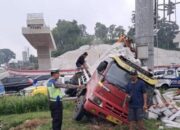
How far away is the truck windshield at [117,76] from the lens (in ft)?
40.4

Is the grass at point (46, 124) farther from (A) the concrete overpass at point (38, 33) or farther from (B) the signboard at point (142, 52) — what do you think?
(A) the concrete overpass at point (38, 33)

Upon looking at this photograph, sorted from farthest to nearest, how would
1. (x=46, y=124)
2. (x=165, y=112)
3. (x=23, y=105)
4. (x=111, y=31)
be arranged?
(x=111, y=31) < (x=23, y=105) < (x=165, y=112) < (x=46, y=124)

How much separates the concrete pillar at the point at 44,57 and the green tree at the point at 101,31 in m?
63.9

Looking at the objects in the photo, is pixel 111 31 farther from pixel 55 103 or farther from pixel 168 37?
Result: pixel 55 103

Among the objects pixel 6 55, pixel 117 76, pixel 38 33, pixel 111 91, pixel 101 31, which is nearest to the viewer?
pixel 111 91

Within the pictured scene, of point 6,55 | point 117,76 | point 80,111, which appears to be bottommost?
point 6,55

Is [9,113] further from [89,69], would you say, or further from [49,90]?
[49,90]

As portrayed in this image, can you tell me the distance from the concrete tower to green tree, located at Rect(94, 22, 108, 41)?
363 feet

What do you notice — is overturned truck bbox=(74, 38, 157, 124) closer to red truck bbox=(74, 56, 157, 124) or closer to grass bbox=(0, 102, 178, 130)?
red truck bbox=(74, 56, 157, 124)

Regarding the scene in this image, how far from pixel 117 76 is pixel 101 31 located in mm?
118546

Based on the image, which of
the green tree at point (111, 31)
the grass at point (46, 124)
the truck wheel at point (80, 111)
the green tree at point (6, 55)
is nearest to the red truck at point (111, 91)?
the truck wheel at point (80, 111)

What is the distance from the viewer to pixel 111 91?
1215 centimetres

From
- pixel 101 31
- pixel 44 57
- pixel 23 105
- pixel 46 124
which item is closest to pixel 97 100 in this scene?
pixel 46 124

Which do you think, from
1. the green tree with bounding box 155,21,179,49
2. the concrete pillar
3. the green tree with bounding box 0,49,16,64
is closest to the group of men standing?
the concrete pillar
